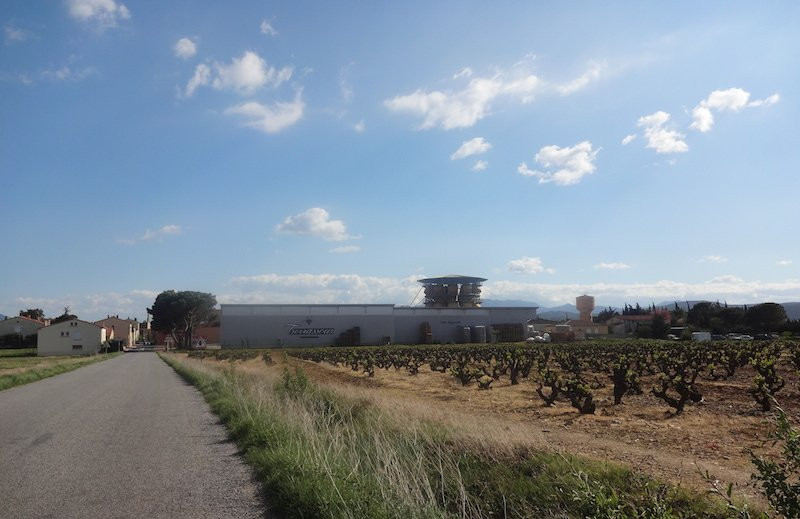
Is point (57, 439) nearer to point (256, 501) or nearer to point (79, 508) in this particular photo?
point (79, 508)

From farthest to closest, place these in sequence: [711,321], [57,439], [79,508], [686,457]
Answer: [711,321], [57,439], [686,457], [79,508]

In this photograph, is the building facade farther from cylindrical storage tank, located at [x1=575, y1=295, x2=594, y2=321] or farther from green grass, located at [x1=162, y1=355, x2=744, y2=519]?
green grass, located at [x1=162, y1=355, x2=744, y2=519]

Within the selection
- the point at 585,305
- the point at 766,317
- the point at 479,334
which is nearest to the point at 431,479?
the point at 479,334

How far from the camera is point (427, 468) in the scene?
7457mm

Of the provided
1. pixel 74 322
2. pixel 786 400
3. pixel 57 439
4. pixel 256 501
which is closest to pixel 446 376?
pixel 786 400

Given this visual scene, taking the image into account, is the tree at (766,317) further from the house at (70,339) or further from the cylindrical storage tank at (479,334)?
the house at (70,339)

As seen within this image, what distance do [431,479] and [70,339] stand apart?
3806 inches

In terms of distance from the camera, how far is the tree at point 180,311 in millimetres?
103988

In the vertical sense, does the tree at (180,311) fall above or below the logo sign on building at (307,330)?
above

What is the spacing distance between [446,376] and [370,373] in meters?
3.70

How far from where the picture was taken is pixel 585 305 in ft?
385

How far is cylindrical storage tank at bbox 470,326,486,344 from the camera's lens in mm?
74219

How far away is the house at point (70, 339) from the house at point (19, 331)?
1850 cm

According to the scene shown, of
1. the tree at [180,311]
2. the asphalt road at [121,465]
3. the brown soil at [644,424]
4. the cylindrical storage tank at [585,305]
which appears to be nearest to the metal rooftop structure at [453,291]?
the cylindrical storage tank at [585,305]
